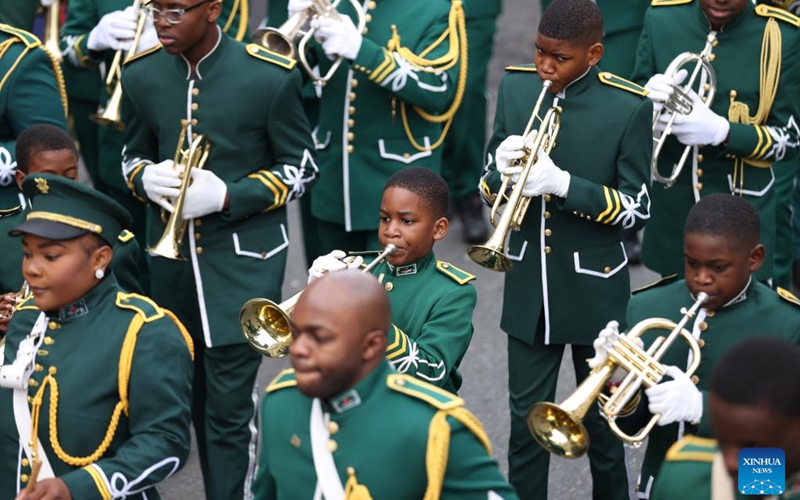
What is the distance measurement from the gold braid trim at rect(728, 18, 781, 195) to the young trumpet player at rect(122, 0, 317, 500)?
5.94ft

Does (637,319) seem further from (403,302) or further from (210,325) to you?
(210,325)

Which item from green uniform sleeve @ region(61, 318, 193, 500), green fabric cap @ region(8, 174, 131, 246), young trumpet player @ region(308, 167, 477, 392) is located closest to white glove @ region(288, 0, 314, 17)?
young trumpet player @ region(308, 167, 477, 392)

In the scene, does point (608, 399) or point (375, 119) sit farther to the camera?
point (375, 119)

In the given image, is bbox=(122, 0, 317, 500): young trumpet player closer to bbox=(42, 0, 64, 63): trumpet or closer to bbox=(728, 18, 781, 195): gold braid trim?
bbox=(42, 0, 64, 63): trumpet

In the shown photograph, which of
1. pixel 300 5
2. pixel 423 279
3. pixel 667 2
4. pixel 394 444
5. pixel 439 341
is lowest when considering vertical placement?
pixel 439 341

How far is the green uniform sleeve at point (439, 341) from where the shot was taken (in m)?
4.51

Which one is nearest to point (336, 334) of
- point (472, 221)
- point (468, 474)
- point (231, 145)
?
point (468, 474)

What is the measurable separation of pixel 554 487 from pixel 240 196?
184cm

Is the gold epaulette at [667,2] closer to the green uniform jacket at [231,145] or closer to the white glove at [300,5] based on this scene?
the white glove at [300,5]

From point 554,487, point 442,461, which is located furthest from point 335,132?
point 442,461

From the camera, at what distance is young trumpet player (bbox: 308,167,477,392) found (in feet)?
15.5

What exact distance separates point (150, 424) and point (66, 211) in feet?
2.20

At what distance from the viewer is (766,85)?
604 cm

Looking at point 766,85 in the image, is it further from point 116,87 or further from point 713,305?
point 116,87
